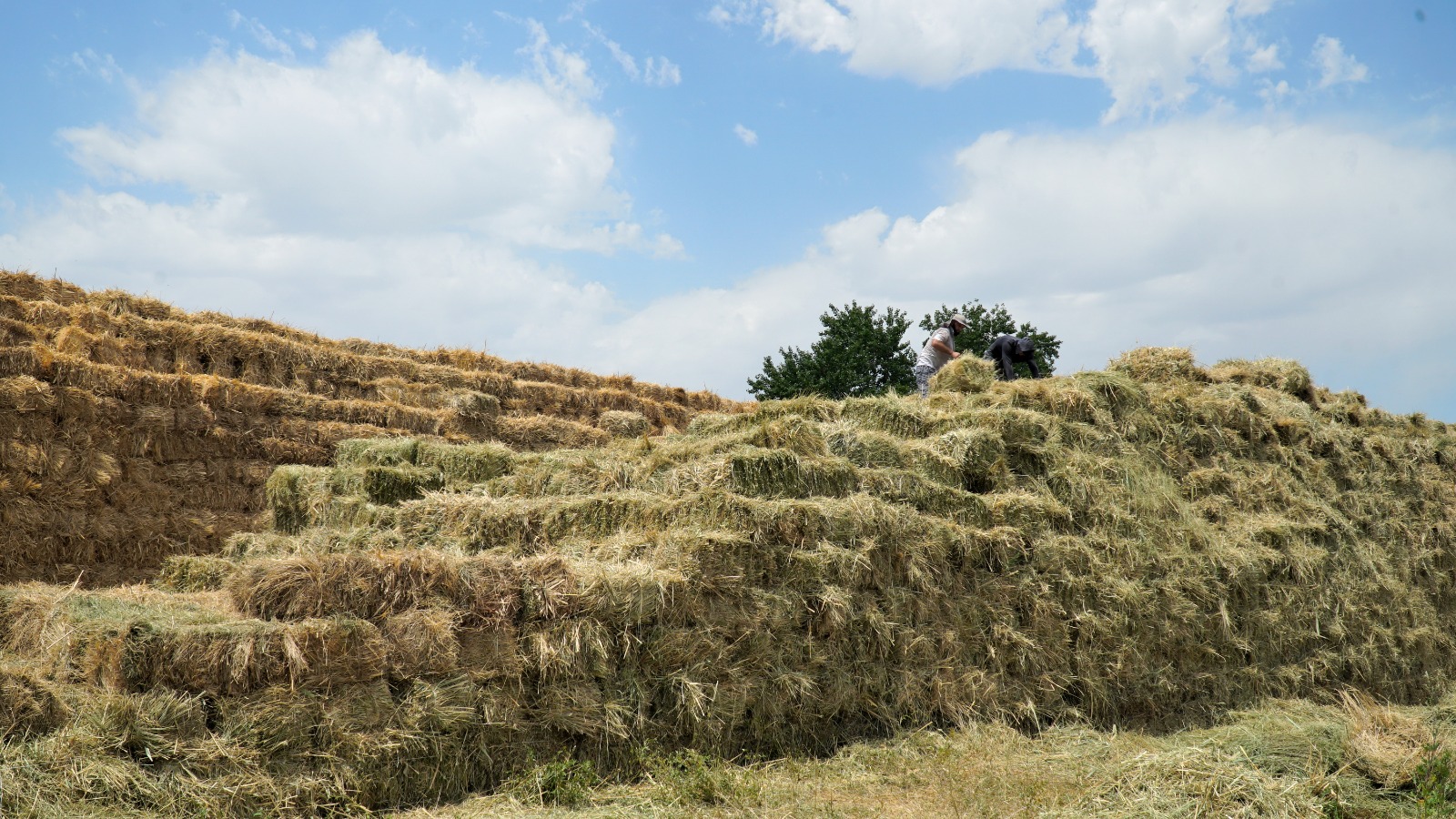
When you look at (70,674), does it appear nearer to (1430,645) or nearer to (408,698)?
(408,698)

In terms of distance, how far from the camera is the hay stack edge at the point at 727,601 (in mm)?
5750

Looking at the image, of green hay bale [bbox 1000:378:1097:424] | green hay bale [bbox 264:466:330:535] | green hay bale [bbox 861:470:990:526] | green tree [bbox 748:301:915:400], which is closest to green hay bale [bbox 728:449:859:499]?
green hay bale [bbox 861:470:990:526]

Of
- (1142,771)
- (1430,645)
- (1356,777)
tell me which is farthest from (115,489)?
(1430,645)

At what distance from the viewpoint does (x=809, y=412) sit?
9500 millimetres

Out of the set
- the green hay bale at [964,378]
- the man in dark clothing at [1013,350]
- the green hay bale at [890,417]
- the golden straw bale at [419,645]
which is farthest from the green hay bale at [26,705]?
the man in dark clothing at [1013,350]

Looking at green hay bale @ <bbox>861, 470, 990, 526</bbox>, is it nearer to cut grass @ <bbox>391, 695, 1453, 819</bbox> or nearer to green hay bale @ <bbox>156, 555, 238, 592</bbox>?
cut grass @ <bbox>391, 695, 1453, 819</bbox>

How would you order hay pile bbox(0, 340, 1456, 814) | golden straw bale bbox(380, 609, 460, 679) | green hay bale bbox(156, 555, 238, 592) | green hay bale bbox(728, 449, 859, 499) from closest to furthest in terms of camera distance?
hay pile bbox(0, 340, 1456, 814) → golden straw bale bbox(380, 609, 460, 679) → green hay bale bbox(728, 449, 859, 499) → green hay bale bbox(156, 555, 238, 592)

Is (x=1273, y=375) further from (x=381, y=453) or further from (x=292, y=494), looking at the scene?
(x=292, y=494)

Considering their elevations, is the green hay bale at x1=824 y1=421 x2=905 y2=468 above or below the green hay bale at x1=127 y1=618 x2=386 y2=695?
above

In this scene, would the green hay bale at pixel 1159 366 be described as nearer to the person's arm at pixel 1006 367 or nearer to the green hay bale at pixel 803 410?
the person's arm at pixel 1006 367

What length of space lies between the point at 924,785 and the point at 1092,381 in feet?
17.7

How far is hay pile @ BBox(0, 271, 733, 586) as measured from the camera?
Answer: 10391mm

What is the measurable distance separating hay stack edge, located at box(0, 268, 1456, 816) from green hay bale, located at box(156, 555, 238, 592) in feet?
0.12

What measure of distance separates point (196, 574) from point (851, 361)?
938 inches
